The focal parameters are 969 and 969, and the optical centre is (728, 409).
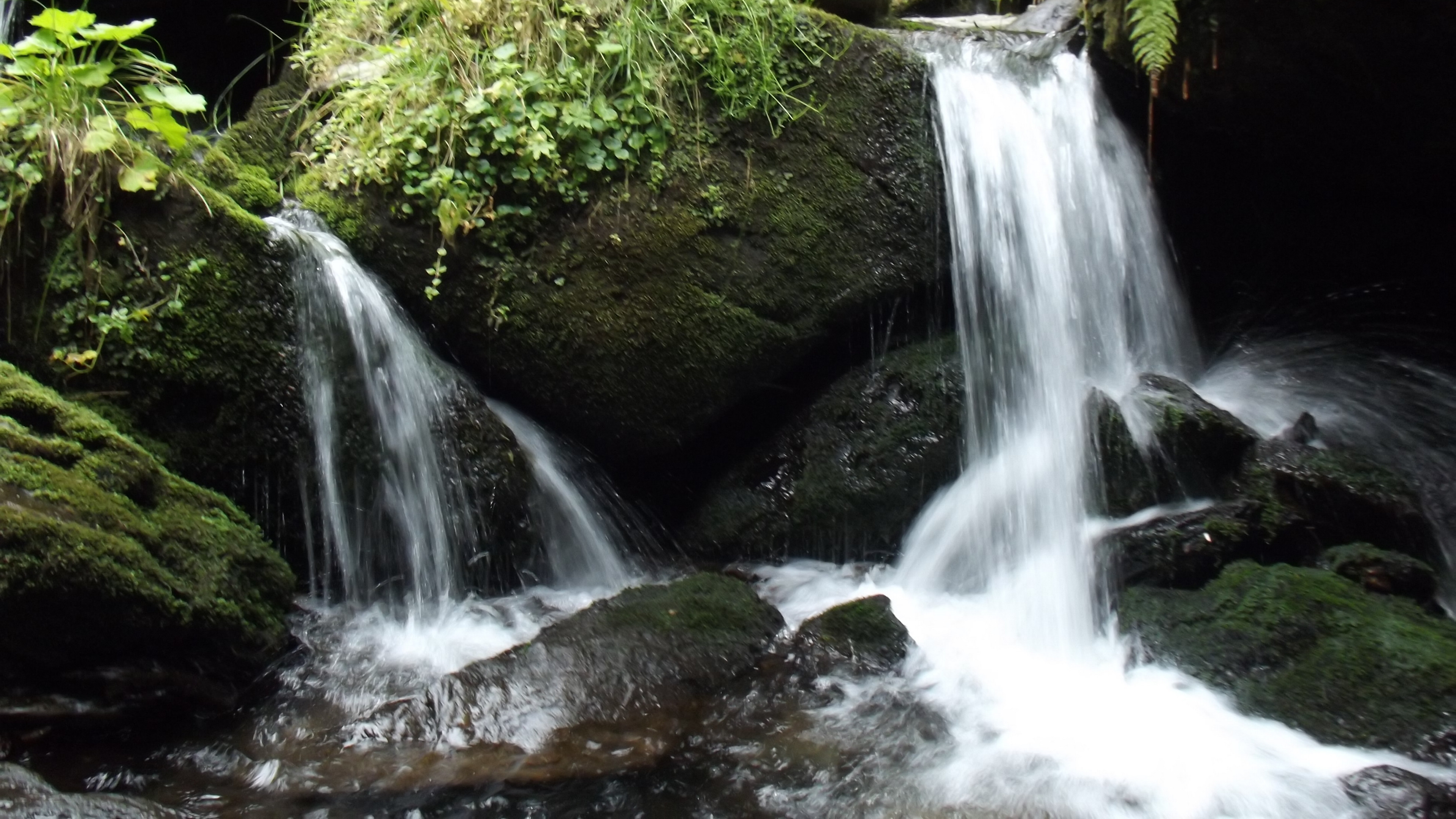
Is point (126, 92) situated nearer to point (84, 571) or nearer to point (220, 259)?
point (220, 259)

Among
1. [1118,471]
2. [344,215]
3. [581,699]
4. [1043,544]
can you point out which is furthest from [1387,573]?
[344,215]

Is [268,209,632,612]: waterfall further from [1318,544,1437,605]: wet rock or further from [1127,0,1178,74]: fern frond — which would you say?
[1318,544,1437,605]: wet rock

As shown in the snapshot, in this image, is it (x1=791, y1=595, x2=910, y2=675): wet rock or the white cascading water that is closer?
the white cascading water

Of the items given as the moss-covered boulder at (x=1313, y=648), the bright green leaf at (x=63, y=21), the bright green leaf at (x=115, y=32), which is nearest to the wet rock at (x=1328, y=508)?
the moss-covered boulder at (x=1313, y=648)

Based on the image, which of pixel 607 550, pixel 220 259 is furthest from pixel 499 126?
pixel 607 550

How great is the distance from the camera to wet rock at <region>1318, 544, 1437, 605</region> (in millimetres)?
3471

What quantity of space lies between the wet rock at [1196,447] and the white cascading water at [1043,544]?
1.03 ft

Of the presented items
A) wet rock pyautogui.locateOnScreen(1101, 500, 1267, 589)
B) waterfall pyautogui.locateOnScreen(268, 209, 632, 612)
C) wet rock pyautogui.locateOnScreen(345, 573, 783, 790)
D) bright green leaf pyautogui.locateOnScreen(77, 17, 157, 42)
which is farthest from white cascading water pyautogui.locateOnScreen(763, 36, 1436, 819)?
bright green leaf pyautogui.locateOnScreen(77, 17, 157, 42)

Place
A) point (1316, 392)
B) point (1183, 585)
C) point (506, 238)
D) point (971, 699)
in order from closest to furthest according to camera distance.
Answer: point (971, 699) < point (1183, 585) < point (506, 238) < point (1316, 392)

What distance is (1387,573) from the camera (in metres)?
3.48

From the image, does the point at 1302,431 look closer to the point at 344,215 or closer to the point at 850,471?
the point at 850,471

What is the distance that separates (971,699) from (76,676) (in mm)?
2798

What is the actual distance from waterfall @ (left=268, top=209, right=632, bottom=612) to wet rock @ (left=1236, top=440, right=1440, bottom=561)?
3.15 m

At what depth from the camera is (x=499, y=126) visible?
13.6 ft
